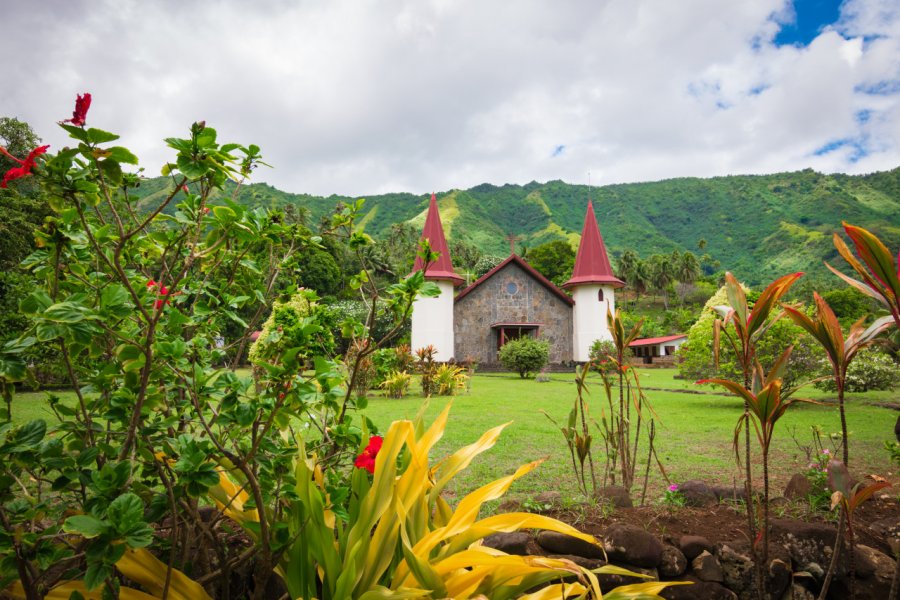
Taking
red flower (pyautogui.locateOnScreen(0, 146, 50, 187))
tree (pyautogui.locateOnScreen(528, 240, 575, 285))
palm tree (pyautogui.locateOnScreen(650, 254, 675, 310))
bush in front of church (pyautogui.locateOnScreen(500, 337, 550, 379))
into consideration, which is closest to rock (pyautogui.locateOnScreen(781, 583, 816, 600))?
red flower (pyautogui.locateOnScreen(0, 146, 50, 187))

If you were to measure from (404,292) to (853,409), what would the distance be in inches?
403

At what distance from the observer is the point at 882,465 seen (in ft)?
15.8

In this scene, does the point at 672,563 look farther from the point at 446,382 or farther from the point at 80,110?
the point at 446,382

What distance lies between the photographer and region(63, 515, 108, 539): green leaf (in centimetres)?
100

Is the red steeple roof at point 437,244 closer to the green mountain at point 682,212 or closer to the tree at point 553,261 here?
the tree at point 553,261

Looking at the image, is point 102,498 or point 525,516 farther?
point 525,516

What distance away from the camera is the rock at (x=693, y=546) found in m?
2.18

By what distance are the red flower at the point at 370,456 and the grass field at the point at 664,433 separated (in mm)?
465

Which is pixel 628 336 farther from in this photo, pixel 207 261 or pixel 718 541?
pixel 207 261

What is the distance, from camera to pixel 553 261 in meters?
44.2

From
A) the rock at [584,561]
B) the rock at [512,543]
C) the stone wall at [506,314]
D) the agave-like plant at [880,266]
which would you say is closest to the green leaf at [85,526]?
the rock at [512,543]

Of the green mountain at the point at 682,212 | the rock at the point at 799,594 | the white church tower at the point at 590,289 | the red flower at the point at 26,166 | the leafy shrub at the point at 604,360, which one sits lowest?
the rock at the point at 799,594

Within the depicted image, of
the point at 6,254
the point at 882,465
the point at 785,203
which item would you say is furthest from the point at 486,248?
the point at 882,465

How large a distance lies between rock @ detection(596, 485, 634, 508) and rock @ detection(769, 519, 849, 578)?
0.65 m
